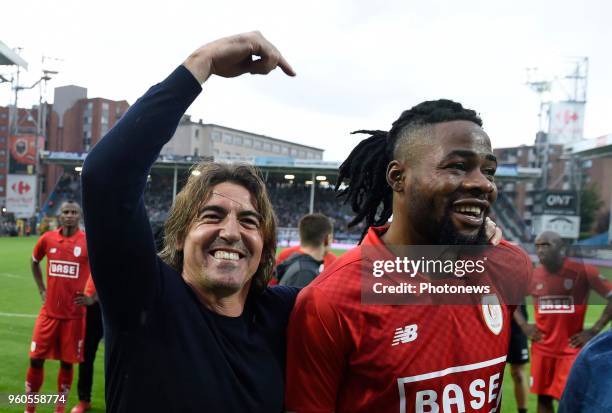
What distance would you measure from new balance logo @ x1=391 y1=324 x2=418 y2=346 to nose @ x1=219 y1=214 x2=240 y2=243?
57 centimetres

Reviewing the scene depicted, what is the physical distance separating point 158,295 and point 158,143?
0.47m

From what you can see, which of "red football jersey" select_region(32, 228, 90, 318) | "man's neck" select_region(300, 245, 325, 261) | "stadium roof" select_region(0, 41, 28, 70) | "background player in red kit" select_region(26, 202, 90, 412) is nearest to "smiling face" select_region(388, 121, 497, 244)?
"man's neck" select_region(300, 245, 325, 261)

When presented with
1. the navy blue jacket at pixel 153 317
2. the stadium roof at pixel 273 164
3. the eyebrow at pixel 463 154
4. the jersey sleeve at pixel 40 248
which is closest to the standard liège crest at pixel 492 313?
the eyebrow at pixel 463 154

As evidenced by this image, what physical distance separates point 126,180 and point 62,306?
4.62m

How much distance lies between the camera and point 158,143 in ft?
4.09

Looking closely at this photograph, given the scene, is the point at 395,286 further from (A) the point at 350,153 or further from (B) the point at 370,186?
(A) the point at 350,153

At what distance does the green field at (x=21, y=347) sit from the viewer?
522cm

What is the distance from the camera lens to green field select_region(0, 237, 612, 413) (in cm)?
522

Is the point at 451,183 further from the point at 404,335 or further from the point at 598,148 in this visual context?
the point at 598,148

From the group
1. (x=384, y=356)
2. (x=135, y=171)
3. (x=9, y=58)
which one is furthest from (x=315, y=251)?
(x=9, y=58)

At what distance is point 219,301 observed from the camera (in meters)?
Answer: 1.67

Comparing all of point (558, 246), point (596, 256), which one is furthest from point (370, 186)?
point (596, 256)

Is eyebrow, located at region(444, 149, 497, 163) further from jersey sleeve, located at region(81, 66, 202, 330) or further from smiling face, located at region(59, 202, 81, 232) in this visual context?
smiling face, located at region(59, 202, 81, 232)

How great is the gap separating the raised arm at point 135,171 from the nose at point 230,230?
0.83ft
